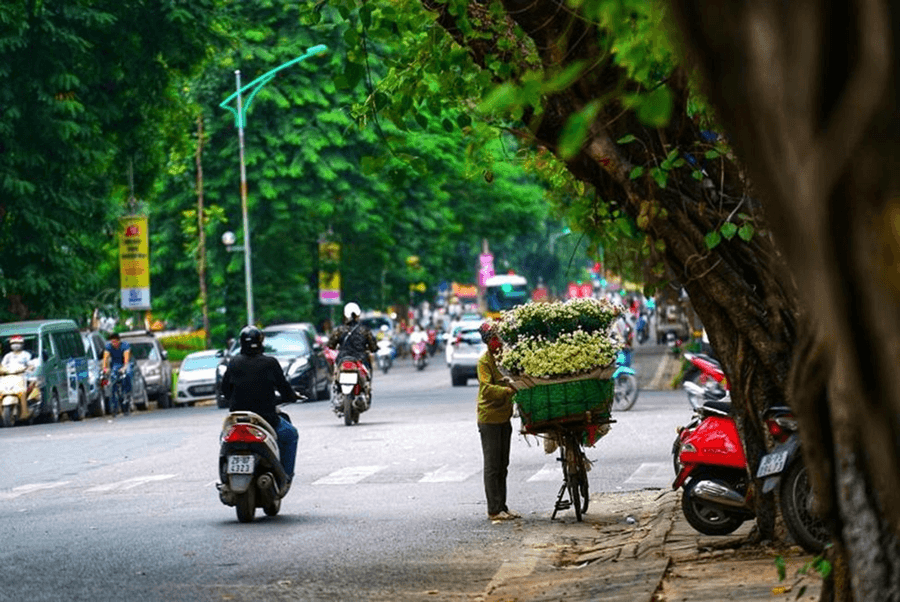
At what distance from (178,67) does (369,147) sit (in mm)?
Result: 12643

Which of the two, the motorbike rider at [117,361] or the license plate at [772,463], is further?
the motorbike rider at [117,361]

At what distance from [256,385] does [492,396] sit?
1.91 m

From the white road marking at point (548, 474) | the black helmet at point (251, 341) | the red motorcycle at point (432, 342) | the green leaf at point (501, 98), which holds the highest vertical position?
the green leaf at point (501, 98)

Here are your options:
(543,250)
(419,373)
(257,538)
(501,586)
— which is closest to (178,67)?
(419,373)

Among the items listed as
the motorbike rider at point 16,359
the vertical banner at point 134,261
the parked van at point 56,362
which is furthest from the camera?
the vertical banner at point 134,261

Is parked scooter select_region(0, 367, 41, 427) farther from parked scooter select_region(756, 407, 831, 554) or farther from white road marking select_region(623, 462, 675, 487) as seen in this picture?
parked scooter select_region(756, 407, 831, 554)

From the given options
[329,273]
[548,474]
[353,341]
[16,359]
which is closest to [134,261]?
[16,359]

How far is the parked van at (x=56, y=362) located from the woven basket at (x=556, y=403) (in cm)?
2429

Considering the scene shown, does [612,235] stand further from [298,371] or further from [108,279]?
[108,279]

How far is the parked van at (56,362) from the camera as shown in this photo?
1517 inches

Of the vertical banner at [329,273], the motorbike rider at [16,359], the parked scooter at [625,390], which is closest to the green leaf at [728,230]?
the parked scooter at [625,390]

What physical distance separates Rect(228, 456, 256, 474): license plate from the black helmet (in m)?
0.97

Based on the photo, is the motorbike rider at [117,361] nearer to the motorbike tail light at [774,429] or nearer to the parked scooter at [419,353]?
the parked scooter at [419,353]

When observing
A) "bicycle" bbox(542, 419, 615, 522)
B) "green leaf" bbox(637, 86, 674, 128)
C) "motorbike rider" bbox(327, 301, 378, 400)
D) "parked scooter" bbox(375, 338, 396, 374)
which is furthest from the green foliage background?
"green leaf" bbox(637, 86, 674, 128)
